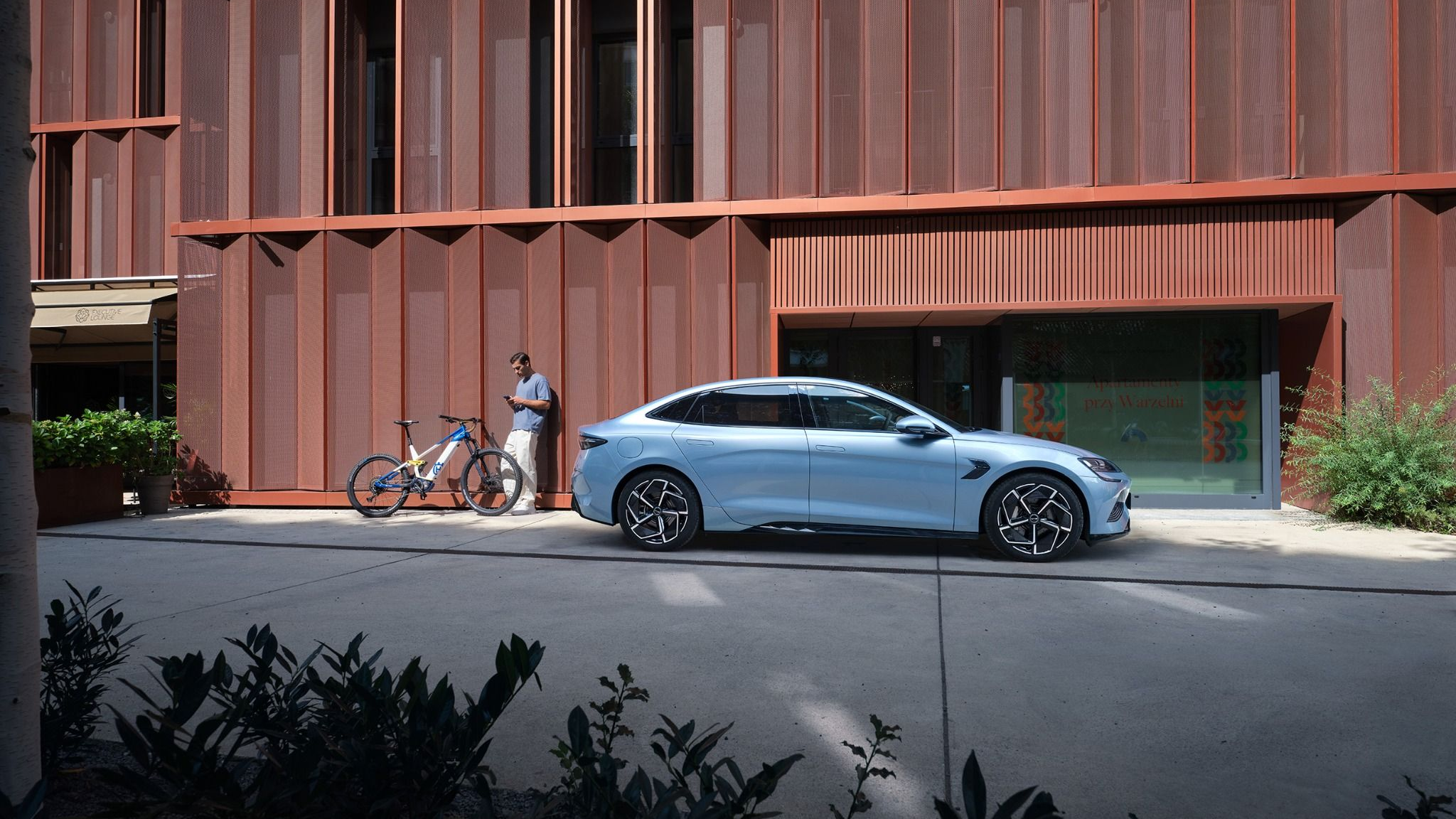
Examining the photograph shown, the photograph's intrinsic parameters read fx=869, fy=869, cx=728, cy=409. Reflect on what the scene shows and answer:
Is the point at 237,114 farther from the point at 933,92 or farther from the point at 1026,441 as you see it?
the point at 1026,441

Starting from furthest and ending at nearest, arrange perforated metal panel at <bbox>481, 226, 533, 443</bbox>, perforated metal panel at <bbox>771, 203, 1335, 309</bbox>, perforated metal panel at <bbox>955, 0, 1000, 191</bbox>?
perforated metal panel at <bbox>481, 226, 533, 443</bbox>, perforated metal panel at <bbox>955, 0, 1000, 191</bbox>, perforated metal panel at <bbox>771, 203, 1335, 309</bbox>

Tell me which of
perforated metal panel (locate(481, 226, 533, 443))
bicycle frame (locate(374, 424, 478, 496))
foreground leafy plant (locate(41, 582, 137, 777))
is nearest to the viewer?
foreground leafy plant (locate(41, 582, 137, 777))

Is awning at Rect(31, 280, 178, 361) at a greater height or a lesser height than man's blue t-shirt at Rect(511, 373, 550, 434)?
greater

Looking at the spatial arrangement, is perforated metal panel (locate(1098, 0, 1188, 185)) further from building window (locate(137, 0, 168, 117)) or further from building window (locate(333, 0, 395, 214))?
building window (locate(137, 0, 168, 117))

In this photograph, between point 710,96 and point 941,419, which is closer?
point 941,419

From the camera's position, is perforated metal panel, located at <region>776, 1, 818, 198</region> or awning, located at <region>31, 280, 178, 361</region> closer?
perforated metal panel, located at <region>776, 1, 818, 198</region>

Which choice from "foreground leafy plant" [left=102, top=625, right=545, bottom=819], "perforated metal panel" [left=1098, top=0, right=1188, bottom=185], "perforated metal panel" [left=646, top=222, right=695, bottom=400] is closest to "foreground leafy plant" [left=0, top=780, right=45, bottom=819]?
"foreground leafy plant" [left=102, top=625, right=545, bottom=819]

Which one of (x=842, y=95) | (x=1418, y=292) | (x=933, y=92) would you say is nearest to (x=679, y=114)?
(x=842, y=95)

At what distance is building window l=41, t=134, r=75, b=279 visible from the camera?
Result: 15.3 meters

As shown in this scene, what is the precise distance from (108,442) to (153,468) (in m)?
0.75

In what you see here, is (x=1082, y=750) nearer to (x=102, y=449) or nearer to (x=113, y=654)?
(x=113, y=654)

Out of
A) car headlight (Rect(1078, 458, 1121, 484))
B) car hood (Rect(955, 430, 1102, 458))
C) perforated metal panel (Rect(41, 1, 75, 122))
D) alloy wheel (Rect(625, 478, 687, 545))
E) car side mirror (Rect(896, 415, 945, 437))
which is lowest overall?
alloy wheel (Rect(625, 478, 687, 545))

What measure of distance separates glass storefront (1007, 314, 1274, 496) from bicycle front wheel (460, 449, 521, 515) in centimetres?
623

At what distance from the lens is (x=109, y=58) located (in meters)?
15.3
